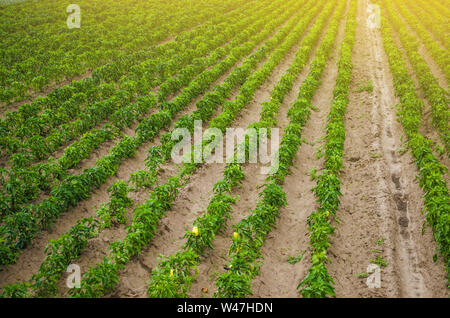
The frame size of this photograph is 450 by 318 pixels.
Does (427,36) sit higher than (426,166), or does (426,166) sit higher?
(427,36)

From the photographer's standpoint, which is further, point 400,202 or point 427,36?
point 427,36

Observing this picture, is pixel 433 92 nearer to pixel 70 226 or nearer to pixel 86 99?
pixel 70 226

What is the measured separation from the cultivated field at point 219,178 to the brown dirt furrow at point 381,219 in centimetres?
4

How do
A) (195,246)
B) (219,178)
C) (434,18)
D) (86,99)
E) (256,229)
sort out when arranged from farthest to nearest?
(434,18) < (86,99) < (219,178) < (256,229) < (195,246)

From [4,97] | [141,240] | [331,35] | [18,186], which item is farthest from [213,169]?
[331,35]

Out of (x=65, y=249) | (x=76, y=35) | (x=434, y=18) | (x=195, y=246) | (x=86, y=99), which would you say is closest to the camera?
(x=65, y=249)

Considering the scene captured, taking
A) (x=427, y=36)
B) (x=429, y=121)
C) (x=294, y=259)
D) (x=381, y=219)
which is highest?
(x=427, y=36)

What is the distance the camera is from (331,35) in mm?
21875

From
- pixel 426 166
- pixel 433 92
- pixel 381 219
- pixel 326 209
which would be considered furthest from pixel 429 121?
pixel 326 209

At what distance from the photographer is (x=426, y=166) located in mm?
7984

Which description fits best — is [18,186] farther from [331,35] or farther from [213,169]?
[331,35]

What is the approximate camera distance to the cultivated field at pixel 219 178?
6.05m

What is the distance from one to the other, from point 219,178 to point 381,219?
4562mm
